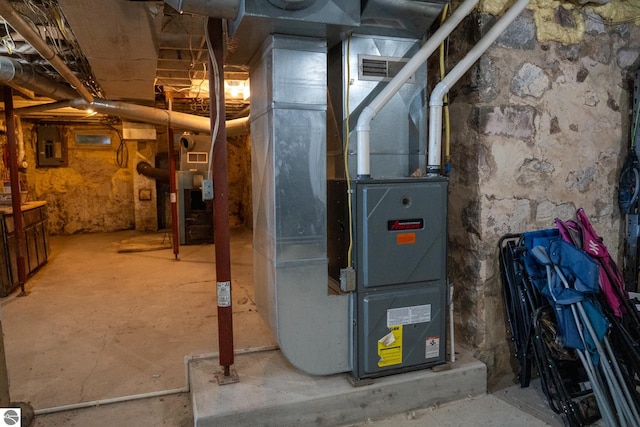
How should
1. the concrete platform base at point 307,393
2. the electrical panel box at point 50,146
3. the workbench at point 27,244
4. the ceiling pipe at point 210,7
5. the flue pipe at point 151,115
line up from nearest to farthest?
the ceiling pipe at point 210,7, the concrete platform base at point 307,393, the workbench at point 27,244, the flue pipe at point 151,115, the electrical panel box at point 50,146

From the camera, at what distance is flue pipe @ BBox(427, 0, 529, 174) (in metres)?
1.88

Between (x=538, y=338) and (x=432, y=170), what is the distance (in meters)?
0.91

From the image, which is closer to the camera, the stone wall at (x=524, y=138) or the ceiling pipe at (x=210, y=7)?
the ceiling pipe at (x=210, y=7)

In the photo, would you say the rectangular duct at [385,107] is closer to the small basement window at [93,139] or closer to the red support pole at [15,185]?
the red support pole at [15,185]

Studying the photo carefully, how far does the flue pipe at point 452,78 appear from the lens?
188 cm

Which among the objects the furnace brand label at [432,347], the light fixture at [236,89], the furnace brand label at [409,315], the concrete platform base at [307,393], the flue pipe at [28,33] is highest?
the light fixture at [236,89]

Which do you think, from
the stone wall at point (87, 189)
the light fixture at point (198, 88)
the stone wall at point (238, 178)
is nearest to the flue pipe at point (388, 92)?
the light fixture at point (198, 88)

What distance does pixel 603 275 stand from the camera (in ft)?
6.21

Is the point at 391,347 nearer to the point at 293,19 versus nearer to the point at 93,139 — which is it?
the point at 293,19

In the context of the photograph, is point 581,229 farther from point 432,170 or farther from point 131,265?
point 131,265

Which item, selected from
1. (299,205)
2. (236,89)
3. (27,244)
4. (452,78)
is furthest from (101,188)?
(452,78)

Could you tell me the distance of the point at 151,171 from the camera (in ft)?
23.9

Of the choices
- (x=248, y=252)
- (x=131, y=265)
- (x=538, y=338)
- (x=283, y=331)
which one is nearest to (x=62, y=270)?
(x=131, y=265)

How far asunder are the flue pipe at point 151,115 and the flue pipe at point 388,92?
330 cm
